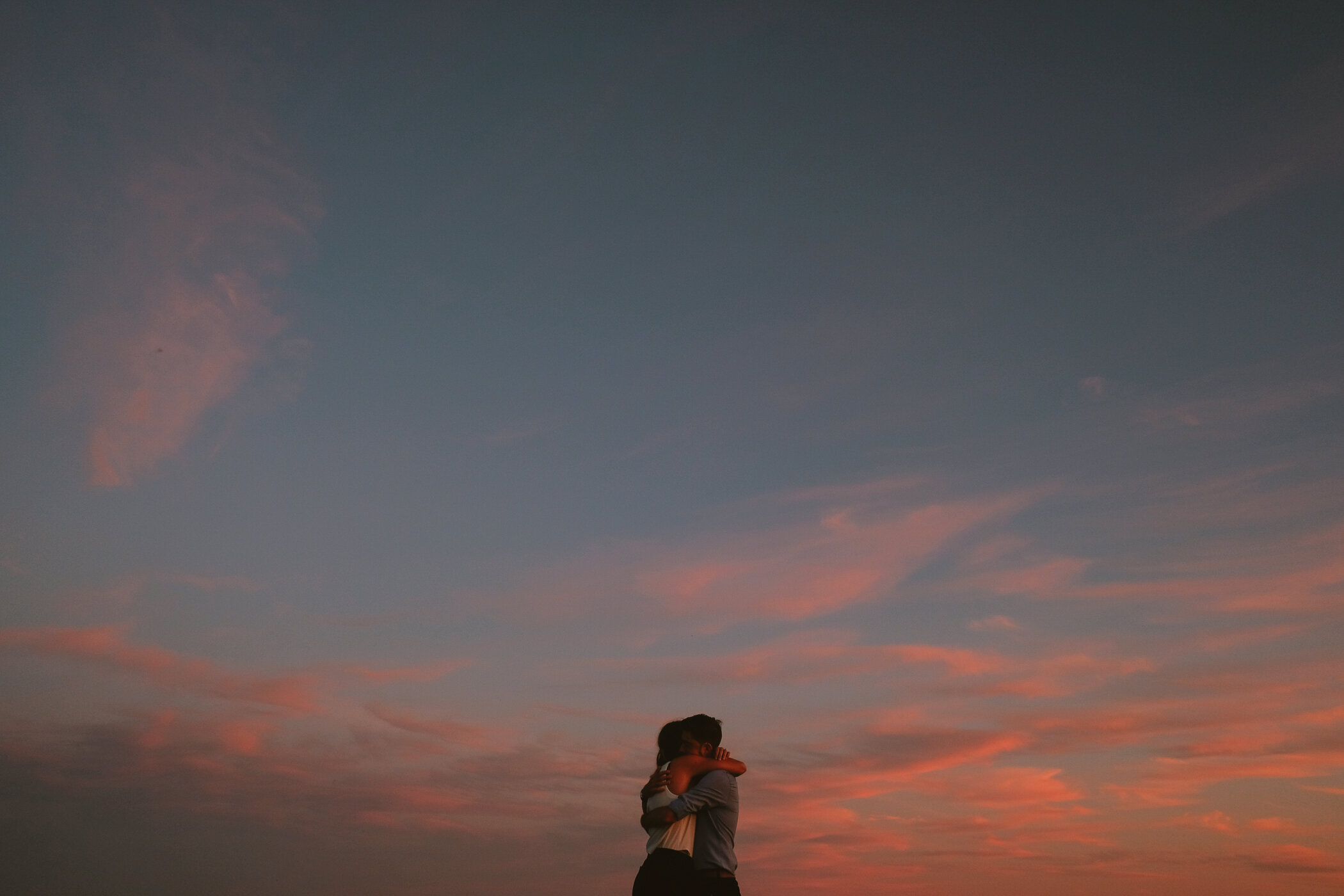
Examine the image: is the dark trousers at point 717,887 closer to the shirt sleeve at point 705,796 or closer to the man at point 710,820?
the man at point 710,820

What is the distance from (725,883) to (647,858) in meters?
0.76

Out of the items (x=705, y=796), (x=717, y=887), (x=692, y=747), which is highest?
(x=692, y=747)

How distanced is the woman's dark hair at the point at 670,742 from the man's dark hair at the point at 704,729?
0.25 ft

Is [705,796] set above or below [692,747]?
below

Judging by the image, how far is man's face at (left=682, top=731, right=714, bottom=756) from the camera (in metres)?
10.0

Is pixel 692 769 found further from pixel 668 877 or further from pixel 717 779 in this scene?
pixel 668 877

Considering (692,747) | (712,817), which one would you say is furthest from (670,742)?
(712,817)

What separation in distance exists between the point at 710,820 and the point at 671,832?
0.41 m

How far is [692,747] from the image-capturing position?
10.1m

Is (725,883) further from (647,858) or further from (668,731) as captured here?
(668,731)

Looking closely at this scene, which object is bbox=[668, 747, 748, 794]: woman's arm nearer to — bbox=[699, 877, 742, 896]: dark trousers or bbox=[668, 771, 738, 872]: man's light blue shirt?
bbox=[668, 771, 738, 872]: man's light blue shirt

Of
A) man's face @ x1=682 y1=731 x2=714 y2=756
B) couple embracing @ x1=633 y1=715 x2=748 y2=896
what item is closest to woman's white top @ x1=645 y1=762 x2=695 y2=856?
couple embracing @ x1=633 y1=715 x2=748 y2=896

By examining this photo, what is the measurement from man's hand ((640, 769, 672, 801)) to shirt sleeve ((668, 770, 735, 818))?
6.9 inches

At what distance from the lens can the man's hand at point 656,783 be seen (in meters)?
9.65
